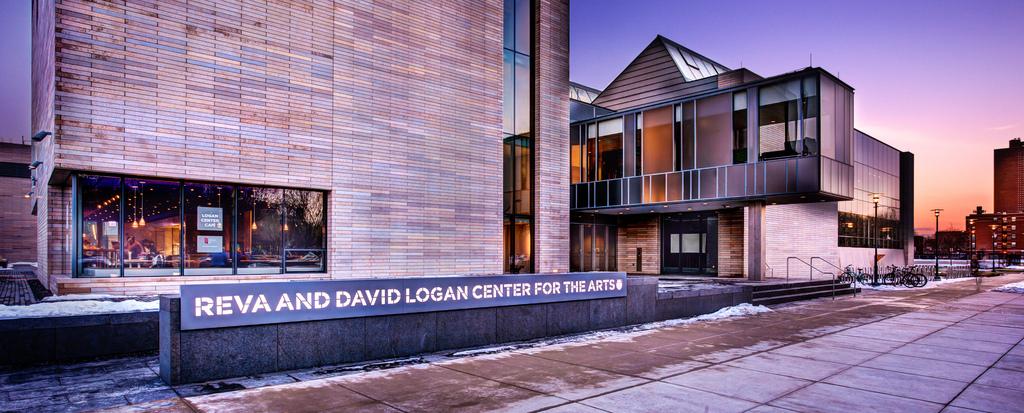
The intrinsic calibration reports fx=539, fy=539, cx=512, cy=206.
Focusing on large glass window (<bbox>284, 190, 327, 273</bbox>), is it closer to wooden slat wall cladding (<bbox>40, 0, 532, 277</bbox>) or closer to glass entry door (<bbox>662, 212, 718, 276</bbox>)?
wooden slat wall cladding (<bbox>40, 0, 532, 277</bbox>)

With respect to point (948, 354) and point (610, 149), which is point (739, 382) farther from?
point (610, 149)

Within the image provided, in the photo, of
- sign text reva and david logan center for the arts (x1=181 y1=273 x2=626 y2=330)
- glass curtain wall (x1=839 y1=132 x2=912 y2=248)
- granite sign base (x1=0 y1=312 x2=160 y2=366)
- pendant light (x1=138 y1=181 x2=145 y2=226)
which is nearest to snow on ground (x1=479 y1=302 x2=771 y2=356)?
sign text reva and david logan center for the arts (x1=181 y1=273 x2=626 y2=330)

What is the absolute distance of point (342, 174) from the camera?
1491 centimetres

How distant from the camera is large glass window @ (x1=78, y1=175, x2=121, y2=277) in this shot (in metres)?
11.9

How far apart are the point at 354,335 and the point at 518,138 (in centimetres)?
1248

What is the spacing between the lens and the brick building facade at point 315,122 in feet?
38.3

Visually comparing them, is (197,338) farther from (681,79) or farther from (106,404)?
(681,79)

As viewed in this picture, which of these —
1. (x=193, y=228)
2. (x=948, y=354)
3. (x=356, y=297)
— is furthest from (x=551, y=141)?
(x=948, y=354)

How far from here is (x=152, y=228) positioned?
12.6 m

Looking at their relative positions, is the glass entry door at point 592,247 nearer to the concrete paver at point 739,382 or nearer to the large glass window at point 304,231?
the large glass window at point 304,231

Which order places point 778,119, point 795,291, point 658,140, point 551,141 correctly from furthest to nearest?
1. point 658,140
2. point 778,119
3. point 795,291
4. point 551,141

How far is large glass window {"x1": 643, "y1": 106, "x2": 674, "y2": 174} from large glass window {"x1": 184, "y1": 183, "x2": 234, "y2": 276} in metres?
19.0

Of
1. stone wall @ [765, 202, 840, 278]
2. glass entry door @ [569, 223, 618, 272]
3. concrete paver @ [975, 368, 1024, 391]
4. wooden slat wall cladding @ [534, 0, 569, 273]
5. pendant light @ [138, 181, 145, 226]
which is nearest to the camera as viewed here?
concrete paver @ [975, 368, 1024, 391]

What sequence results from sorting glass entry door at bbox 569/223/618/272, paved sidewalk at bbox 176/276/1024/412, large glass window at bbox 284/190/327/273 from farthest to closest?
glass entry door at bbox 569/223/618/272, large glass window at bbox 284/190/327/273, paved sidewalk at bbox 176/276/1024/412
